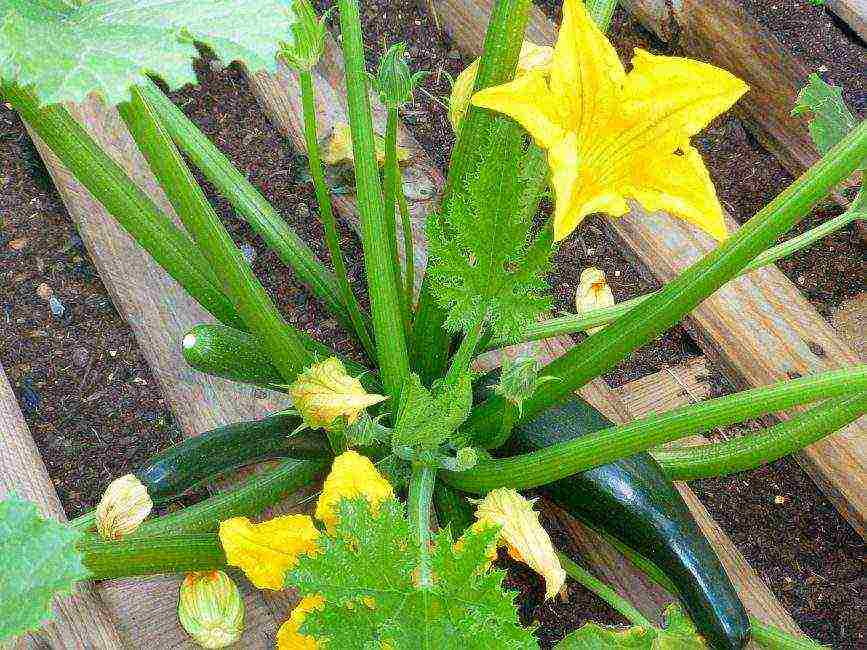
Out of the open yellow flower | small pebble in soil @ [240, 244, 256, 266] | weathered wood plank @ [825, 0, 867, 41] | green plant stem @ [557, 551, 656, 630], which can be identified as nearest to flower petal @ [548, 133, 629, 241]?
the open yellow flower

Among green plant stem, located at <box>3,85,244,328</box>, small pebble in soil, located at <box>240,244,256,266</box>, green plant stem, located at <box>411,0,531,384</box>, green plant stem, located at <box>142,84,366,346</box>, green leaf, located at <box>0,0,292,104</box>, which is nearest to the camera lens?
green leaf, located at <box>0,0,292,104</box>

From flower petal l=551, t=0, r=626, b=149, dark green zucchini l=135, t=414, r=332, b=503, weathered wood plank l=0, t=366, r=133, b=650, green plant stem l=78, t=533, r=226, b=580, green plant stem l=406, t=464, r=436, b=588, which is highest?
flower petal l=551, t=0, r=626, b=149

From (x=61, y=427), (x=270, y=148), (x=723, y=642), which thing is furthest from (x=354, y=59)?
(x=723, y=642)

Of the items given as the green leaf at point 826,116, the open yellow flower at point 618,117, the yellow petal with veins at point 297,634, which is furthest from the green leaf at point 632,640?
the green leaf at point 826,116

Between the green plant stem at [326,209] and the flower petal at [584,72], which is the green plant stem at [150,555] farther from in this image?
the flower petal at [584,72]

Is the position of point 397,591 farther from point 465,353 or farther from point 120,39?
point 120,39

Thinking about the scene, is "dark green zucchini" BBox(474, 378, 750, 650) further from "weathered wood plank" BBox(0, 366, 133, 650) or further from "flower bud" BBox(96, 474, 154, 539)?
"weathered wood plank" BBox(0, 366, 133, 650)
